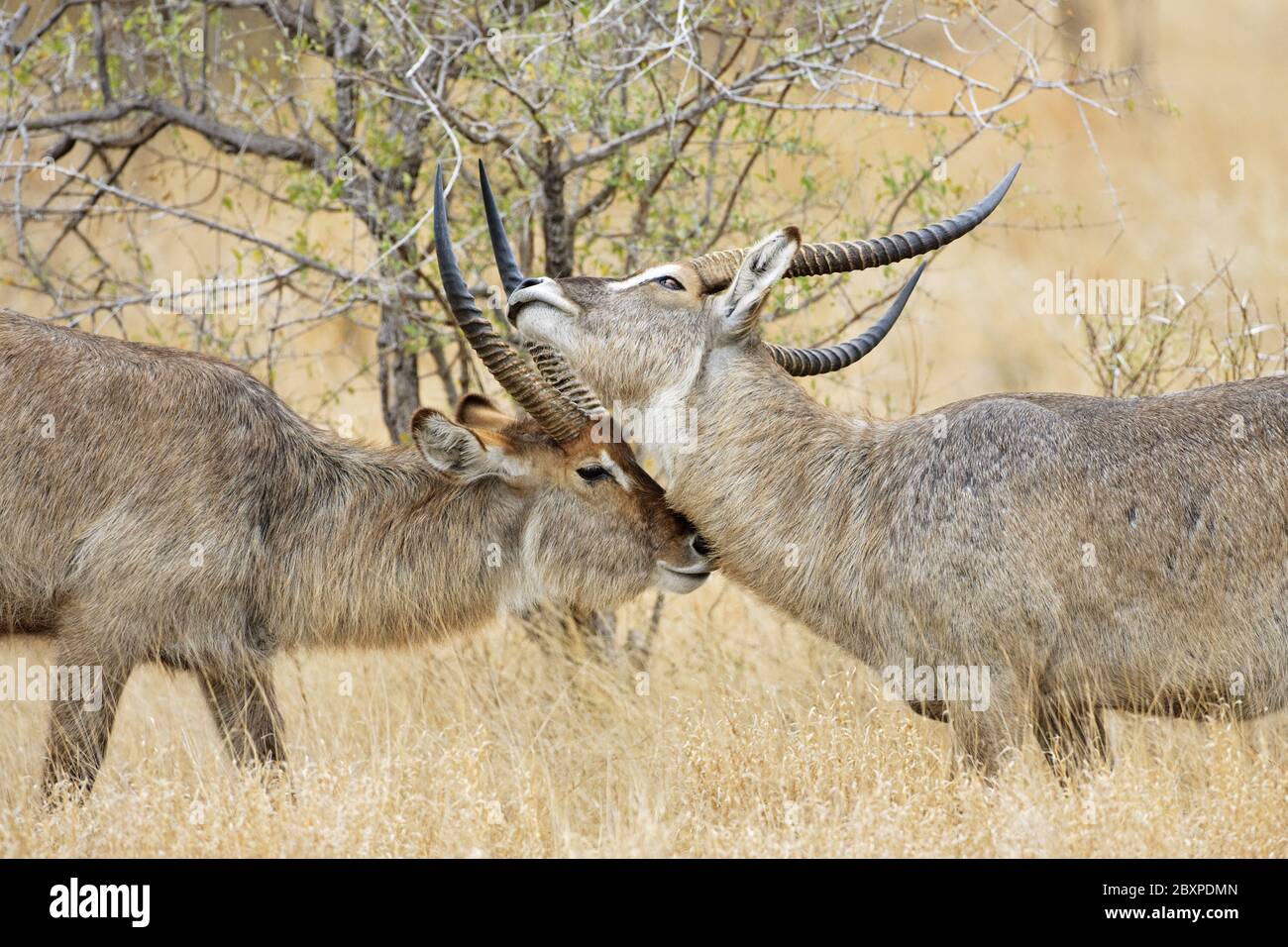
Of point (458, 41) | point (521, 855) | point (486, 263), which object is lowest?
point (521, 855)

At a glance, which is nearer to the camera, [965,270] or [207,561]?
[207,561]

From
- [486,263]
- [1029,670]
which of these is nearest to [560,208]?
[486,263]

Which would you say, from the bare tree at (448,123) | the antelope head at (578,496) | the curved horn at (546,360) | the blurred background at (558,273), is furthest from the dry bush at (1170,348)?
the curved horn at (546,360)

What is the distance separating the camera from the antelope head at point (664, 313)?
17.9ft

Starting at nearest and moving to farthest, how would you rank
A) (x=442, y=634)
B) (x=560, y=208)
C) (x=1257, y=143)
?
(x=442, y=634), (x=560, y=208), (x=1257, y=143)

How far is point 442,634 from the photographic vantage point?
5.93 m

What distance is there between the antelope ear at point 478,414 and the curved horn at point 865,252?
117 centimetres

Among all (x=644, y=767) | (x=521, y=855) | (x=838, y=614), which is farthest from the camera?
(x=644, y=767)

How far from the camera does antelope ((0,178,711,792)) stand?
5281 millimetres

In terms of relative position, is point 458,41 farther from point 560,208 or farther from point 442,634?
point 442,634

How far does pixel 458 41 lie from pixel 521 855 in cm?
441

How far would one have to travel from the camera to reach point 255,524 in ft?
18.3

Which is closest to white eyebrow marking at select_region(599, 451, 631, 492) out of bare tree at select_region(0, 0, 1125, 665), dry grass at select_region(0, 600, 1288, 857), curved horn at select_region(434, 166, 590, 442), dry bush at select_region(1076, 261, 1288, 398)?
curved horn at select_region(434, 166, 590, 442)

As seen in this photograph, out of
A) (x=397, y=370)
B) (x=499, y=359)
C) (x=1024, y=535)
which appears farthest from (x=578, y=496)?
(x=397, y=370)
